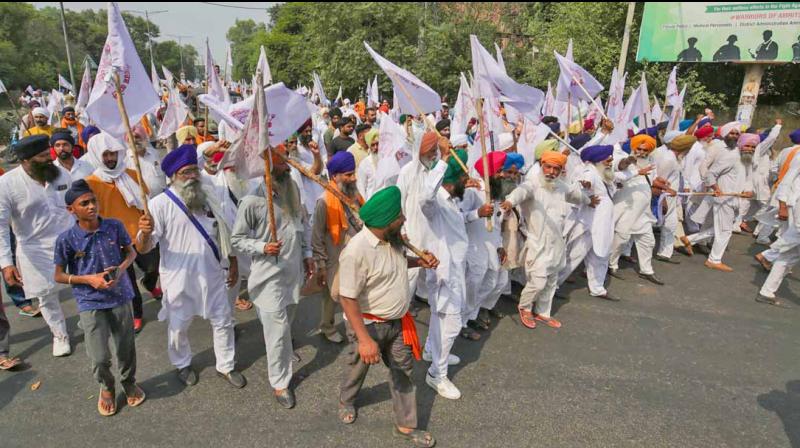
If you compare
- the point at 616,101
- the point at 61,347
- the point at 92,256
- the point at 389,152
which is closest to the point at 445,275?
the point at 389,152

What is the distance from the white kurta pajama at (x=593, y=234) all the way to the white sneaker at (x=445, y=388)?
7.64 ft

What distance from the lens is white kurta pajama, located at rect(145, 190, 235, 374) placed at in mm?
3383

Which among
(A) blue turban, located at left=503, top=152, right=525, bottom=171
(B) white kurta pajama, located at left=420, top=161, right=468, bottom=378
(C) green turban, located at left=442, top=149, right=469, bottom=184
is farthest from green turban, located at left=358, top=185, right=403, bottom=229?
(A) blue turban, located at left=503, top=152, right=525, bottom=171

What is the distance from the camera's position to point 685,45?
16.8 meters

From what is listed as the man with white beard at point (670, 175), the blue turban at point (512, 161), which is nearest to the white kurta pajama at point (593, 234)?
the blue turban at point (512, 161)

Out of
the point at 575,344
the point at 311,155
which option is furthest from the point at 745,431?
the point at 311,155

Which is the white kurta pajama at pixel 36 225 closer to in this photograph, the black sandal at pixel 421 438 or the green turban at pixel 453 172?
the black sandal at pixel 421 438

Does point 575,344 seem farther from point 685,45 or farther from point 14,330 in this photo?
point 685,45

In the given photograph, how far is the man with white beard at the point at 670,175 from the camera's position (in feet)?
21.2

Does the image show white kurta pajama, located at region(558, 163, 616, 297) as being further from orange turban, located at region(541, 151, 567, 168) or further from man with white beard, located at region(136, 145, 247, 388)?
man with white beard, located at region(136, 145, 247, 388)

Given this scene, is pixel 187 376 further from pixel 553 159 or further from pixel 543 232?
pixel 553 159

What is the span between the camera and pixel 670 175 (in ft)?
21.6

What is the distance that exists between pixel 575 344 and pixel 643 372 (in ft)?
2.07

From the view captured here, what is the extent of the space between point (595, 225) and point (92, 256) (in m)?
4.87
